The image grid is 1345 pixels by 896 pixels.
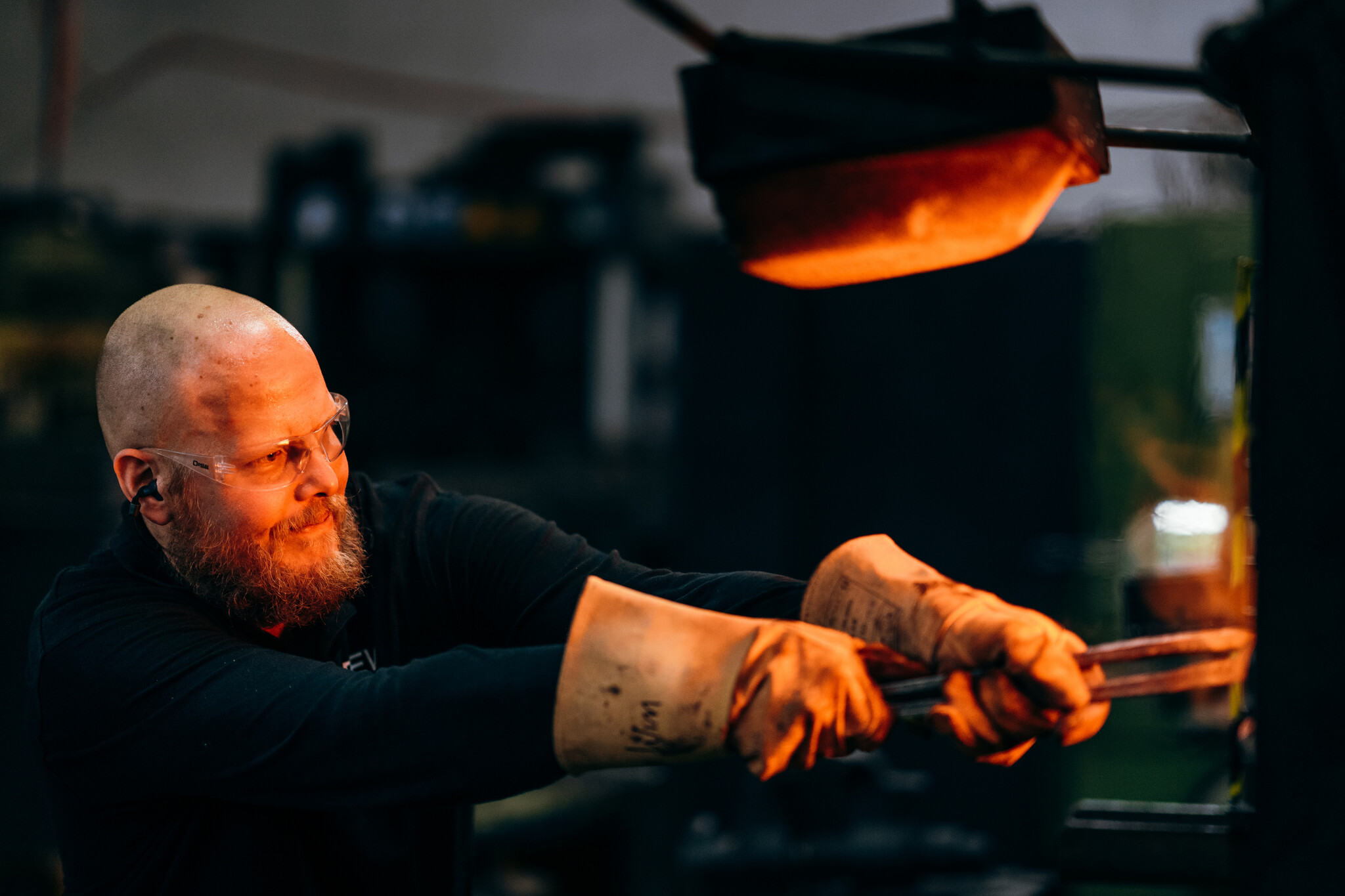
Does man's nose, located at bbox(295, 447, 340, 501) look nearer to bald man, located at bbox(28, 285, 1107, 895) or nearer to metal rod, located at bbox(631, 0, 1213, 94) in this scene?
bald man, located at bbox(28, 285, 1107, 895)

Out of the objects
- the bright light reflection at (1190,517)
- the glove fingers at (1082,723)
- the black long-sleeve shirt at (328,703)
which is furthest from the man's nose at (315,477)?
the bright light reflection at (1190,517)

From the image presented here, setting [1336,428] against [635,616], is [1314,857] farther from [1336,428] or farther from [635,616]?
[635,616]

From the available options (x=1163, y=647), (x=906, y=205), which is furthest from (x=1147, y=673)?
(x=906, y=205)

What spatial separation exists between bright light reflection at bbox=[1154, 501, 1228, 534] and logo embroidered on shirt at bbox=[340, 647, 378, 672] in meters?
3.59

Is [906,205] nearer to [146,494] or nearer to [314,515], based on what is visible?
[314,515]

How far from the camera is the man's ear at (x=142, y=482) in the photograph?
1.49 m

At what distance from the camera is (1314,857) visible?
88cm

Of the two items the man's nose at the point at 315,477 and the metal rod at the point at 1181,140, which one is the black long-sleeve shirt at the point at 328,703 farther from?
the metal rod at the point at 1181,140

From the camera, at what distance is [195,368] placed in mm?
1433

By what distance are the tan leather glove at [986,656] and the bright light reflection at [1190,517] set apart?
3435 millimetres

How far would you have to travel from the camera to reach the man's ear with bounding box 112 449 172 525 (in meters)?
1.49

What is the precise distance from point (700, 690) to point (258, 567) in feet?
2.55

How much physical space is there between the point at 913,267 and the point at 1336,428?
1.49 ft

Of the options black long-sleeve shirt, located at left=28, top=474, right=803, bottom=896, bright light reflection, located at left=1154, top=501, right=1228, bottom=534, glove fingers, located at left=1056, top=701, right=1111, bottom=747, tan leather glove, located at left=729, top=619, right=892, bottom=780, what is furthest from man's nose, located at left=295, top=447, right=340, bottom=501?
bright light reflection, located at left=1154, top=501, right=1228, bottom=534
